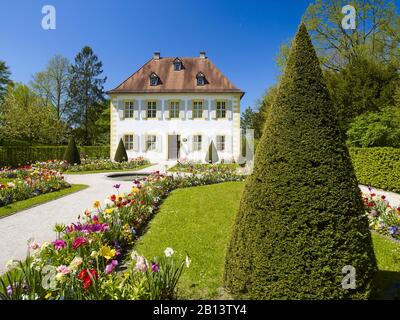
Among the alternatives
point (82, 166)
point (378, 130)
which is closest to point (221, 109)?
point (82, 166)

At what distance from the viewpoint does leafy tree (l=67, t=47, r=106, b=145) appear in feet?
125

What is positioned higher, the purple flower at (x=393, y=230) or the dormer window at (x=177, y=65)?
the dormer window at (x=177, y=65)

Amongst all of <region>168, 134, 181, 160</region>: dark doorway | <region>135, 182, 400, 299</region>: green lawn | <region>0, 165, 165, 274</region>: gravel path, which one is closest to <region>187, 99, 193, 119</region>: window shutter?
<region>168, 134, 181, 160</region>: dark doorway

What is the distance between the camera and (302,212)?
247cm

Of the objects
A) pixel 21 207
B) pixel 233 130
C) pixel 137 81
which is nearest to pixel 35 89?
pixel 137 81

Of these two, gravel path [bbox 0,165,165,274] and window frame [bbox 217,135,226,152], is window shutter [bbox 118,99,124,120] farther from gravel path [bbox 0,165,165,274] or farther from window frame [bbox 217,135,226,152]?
gravel path [bbox 0,165,165,274]

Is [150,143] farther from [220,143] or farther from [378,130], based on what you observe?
[378,130]

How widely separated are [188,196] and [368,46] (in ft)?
62.6

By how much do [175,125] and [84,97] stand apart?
2095cm

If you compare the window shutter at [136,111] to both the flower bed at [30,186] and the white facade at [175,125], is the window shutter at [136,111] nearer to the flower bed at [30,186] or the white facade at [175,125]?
the white facade at [175,125]

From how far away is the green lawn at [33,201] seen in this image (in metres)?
7.20

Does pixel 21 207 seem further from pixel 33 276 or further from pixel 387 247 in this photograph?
pixel 387 247

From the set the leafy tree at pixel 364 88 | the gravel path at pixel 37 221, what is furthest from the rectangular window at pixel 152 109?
the gravel path at pixel 37 221

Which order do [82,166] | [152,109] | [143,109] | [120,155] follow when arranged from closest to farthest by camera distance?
1. [82,166]
2. [120,155]
3. [143,109]
4. [152,109]
